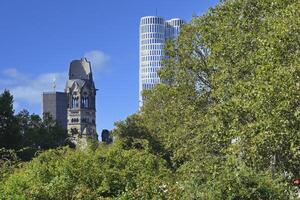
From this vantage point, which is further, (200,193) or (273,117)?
(273,117)

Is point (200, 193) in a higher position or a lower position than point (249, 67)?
lower

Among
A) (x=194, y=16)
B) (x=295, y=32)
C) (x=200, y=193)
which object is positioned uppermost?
(x=194, y=16)

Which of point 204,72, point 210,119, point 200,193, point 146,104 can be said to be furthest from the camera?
point 146,104

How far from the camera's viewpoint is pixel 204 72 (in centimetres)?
3222

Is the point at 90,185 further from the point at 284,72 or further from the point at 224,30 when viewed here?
the point at 224,30

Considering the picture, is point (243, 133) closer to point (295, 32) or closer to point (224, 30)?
point (295, 32)

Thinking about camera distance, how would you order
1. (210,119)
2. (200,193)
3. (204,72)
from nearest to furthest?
(200,193) < (210,119) < (204,72)

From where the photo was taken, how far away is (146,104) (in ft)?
189

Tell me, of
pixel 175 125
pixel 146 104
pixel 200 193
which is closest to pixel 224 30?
pixel 175 125

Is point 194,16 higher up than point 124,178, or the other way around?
point 194,16

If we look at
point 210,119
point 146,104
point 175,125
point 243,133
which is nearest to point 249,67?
point 210,119

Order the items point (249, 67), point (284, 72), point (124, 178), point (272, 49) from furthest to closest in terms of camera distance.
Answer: point (249, 67) < point (272, 49) < point (284, 72) < point (124, 178)

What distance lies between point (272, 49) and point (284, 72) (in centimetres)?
147

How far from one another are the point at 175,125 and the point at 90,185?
18347mm
